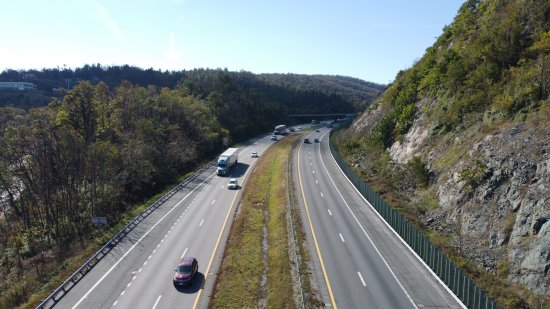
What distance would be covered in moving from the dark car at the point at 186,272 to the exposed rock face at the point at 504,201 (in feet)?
74.0

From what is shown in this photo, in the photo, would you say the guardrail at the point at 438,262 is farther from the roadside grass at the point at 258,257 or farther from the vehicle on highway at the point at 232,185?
the vehicle on highway at the point at 232,185

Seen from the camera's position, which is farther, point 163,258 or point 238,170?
point 238,170

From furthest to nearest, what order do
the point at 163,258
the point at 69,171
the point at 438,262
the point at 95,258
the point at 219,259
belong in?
the point at 69,171 < the point at 163,258 < the point at 219,259 < the point at 95,258 < the point at 438,262

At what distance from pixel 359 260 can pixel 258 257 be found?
923 centimetres

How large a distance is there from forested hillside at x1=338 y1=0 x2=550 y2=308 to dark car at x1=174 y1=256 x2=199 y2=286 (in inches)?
827

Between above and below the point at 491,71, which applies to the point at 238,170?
below

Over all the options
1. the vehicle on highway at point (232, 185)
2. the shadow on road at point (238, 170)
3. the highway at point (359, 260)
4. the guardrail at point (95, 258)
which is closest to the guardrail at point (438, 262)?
the highway at point (359, 260)

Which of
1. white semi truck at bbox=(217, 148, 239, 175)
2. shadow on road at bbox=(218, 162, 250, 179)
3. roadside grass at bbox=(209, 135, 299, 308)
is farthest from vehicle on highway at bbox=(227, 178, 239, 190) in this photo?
white semi truck at bbox=(217, 148, 239, 175)

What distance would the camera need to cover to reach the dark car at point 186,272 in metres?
31.0

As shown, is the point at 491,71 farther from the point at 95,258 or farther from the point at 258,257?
the point at 95,258

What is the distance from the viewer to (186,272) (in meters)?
31.6

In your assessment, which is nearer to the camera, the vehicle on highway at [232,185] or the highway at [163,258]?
the highway at [163,258]

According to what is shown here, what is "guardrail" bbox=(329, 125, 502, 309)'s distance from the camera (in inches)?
999

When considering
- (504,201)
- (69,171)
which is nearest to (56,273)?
(69,171)
